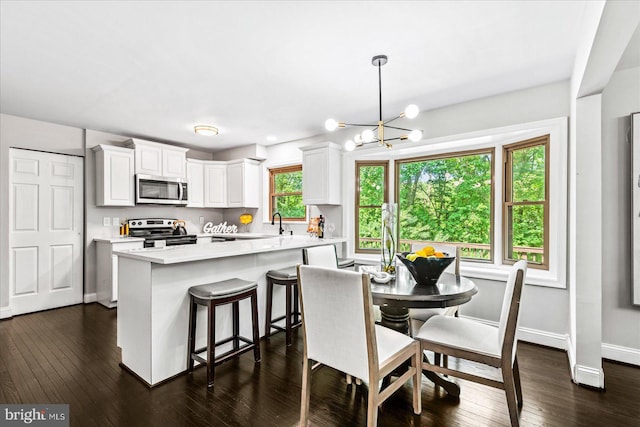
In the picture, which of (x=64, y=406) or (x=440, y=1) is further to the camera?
(x=64, y=406)

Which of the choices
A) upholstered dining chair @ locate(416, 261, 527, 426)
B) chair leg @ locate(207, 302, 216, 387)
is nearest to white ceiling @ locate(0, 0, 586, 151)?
upholstered dining chair @ locate(416, 261, 527, 426)

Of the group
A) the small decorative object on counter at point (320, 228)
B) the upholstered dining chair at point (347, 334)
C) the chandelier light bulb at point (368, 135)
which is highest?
the chandelier light bulb at point (368, 135)

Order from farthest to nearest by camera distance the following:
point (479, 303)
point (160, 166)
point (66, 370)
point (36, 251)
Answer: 1. point (160, 166)
2. point (36, 251)
3. point (479, 303)
4. point (66, 370)

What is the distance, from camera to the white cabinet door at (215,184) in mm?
5590

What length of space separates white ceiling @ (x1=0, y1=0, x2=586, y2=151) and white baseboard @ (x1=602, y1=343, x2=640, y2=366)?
241cm

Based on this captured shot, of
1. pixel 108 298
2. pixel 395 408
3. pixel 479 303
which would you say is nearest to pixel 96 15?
pixel 395 408

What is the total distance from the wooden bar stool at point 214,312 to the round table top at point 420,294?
1.09 meters

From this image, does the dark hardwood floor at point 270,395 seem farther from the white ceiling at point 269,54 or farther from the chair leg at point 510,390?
the white ceiling at point 269,54

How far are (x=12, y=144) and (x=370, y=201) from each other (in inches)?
185

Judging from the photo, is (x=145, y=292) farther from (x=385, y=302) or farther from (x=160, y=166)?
(x=160, y=166)

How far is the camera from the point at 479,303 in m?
3.34

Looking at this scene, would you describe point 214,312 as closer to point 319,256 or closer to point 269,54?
point 319,256

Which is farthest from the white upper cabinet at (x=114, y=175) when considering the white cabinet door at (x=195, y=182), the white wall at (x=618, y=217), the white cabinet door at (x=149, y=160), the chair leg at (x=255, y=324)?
the white wall at (x=618, y=217)

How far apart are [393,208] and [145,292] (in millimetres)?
1976
